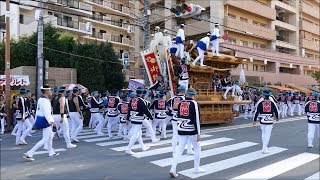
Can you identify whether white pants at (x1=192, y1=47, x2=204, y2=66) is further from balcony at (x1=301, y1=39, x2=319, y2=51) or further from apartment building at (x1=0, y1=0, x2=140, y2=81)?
balcony at (x1=301, y1=39, x2=319, y2=51)

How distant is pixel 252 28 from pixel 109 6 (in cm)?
1804

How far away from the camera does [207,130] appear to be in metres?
17.1

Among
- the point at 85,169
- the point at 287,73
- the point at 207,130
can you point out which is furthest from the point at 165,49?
the point at 287,73

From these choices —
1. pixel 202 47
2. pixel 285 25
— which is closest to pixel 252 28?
pixel 285 25

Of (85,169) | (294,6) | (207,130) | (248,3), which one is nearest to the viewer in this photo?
(85,169)

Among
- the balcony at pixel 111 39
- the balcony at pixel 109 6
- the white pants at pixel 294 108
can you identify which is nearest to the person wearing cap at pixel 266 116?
the white pants at pixel 294 108

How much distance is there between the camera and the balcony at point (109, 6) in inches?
1693

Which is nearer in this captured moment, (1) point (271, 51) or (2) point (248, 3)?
(2) point (248, 3)

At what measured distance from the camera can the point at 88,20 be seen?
1672 inches

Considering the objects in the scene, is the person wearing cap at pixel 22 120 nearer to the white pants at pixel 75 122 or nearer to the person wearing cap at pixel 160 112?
the white pants at pixel 75 122

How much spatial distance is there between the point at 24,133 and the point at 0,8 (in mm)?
28132

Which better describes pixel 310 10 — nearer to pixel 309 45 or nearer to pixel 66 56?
pixel 309 45

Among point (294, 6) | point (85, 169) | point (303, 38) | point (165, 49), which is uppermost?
point (294, 6)

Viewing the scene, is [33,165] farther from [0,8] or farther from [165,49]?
[0,8]
